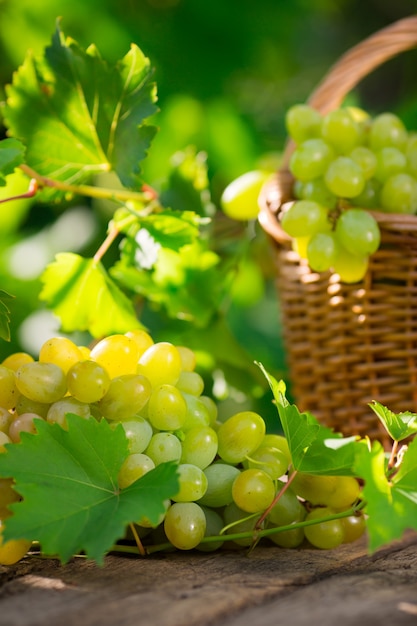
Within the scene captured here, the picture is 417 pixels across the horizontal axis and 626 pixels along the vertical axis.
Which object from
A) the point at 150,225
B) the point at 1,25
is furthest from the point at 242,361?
the point at 1,25

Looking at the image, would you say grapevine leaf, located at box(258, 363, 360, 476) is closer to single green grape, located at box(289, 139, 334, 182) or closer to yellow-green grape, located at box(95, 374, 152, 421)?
yellow-green grape, located at box(95, 374, 152, 421)

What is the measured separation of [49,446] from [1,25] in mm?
1074

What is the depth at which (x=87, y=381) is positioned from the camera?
19.8 inches

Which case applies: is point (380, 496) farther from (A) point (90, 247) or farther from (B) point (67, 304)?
(A) point (90, 247)

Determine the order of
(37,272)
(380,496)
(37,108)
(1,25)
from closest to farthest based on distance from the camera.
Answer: (380,496) → (37,108) → (37,272) → (1,25)

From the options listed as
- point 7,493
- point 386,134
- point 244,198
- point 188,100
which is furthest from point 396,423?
point 188,100

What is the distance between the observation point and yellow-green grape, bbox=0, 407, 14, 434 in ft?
1.69

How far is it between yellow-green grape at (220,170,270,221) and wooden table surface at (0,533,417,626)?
0.49m

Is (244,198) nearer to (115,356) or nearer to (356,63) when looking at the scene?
(356,63)

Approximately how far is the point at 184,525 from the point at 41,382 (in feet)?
0.46

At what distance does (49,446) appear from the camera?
0.47 meters

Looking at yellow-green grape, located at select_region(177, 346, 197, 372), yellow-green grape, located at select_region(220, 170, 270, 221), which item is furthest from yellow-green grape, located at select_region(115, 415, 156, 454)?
yellow-green grape, located at select_region(220, 170, 270, 221)

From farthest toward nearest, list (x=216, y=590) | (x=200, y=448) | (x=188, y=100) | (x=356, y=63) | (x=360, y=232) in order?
1. (x=188, y=100)
2. (x=356, y=63)
3. (x=360, y=232)
4. (x=200, y=448)
5. (x=216, y=590)

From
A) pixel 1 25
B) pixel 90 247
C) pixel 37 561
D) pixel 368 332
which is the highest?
pixel 1 25
